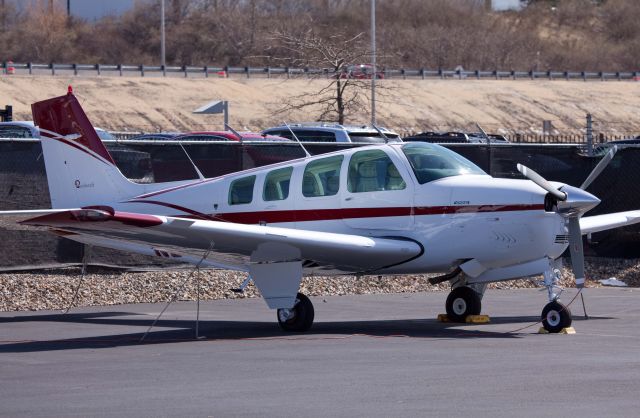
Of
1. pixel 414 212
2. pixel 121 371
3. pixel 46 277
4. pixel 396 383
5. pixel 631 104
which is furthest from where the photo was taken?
pixel 631 104

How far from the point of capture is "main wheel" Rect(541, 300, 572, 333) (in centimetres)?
1303

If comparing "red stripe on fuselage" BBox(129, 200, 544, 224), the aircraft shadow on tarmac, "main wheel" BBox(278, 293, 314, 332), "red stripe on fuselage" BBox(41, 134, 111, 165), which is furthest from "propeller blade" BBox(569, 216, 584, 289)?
"red stripe on fuselage" BBox(41, 134, 111, 165)

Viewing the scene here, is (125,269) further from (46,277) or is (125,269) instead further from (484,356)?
(484,356)

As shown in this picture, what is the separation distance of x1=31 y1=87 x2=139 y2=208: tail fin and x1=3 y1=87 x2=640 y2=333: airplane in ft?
0.17

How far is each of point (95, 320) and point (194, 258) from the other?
1.91 metres

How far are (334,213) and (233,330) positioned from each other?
6.02 feet

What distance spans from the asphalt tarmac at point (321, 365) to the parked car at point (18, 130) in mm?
15132

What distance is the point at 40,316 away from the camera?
15656mm

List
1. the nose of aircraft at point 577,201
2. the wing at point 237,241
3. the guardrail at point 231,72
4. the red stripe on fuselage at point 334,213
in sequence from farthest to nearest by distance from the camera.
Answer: the guardrail at point 231,72 < the red stripe on fuselage at point 334,213 < the nose of aircraft at point 577,201 < the wing at point 237,241

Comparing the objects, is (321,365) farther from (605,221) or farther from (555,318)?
(605,221)

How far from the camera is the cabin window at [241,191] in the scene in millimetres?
14711

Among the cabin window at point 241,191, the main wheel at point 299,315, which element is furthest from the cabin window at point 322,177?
the main wheel at point 299,315

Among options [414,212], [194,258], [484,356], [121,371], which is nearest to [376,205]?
[414,212]

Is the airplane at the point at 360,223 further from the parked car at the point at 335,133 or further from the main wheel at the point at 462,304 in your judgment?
the parked car at the point at 335,133
